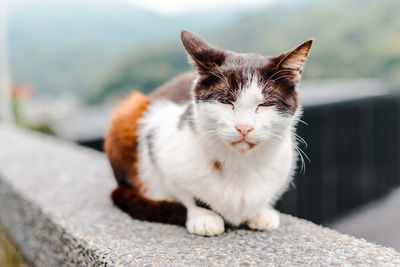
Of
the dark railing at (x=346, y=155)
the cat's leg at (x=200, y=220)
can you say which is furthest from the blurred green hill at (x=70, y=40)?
the cat's leg at (x=200, y=220)

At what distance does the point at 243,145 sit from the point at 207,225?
1.18ft

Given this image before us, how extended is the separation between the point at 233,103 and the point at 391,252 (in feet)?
2.05

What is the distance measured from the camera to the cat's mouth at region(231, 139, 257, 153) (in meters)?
1.02

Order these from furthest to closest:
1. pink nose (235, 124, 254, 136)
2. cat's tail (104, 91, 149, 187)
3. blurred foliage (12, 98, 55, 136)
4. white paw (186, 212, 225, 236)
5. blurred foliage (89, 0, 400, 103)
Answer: blurred foliage (12, 98, 55, 136) → blurred foliage (89, 0, 400, 103) → cat's tail (104, 91, 149, 187) → white paw (186, 212, 225, 236) → pink nose (235, 124, 254, 136)

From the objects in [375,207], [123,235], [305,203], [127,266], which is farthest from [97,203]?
[375,207]

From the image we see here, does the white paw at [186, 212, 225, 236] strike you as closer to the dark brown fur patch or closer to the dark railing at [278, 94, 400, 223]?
the dark brown fur patch

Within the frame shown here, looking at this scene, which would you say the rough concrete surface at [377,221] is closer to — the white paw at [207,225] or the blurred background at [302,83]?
the blurred background at [302,83]

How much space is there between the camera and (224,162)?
3.85 feet

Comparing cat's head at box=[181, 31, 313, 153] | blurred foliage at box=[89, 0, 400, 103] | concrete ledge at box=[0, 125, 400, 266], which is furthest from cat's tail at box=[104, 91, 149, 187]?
blurred foliage at box=[89, 0, 400, 103]

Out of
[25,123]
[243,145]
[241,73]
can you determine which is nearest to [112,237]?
[243,145]

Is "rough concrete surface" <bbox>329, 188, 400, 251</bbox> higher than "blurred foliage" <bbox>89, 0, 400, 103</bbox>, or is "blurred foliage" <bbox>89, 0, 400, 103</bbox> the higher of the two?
"blurred foliage" <bbox>89, 0, 400, 103</bbox>

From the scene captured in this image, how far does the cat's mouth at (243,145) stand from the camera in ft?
3.33

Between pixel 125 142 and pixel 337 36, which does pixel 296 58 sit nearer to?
pixel 125 142

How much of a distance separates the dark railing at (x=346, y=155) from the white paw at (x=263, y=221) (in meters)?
2.50
